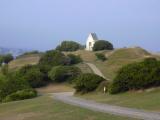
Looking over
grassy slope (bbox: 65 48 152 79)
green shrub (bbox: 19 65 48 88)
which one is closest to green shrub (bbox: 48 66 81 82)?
green shrub (bbox: 19 65 48 88)

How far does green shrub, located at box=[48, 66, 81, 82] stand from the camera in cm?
6488

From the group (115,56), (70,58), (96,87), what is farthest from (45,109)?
(115,56)

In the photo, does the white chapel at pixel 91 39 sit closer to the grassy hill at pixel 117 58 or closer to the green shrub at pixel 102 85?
the grassy hill at pixel 117 58

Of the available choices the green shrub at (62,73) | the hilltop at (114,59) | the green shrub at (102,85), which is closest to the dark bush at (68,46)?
the hilltop at (114,59)

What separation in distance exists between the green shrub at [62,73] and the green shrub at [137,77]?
32152mm

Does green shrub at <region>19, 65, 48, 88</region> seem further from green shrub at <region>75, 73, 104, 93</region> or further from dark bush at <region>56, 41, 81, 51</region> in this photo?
dark bush at <region>56, 41, 81, 51</region>

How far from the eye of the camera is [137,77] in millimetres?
31656

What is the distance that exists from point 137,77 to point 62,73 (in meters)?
34.6

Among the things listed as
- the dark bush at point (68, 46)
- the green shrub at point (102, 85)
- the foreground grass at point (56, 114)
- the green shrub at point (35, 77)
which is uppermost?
the dark bush at point (68, 46)

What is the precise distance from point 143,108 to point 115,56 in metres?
75.5

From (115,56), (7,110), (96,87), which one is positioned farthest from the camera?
(115,56)

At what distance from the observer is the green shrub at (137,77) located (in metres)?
31.0

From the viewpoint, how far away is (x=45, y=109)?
26266mm

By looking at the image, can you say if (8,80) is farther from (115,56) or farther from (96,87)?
(115,56)
